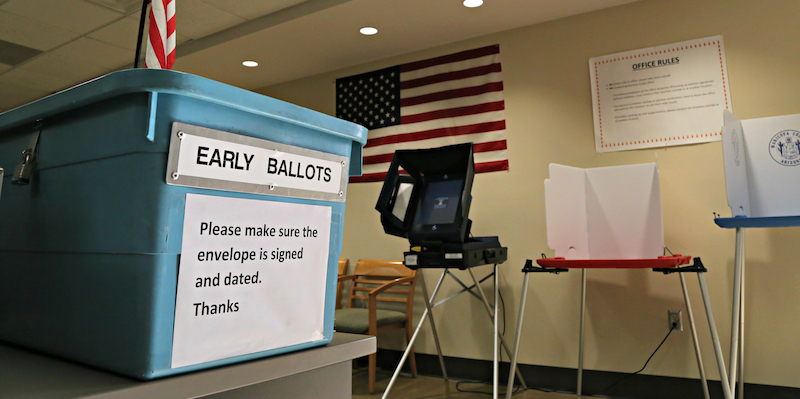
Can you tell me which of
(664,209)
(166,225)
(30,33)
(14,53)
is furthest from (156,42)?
(14,53)

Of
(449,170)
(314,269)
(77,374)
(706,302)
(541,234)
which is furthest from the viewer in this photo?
(541,234)

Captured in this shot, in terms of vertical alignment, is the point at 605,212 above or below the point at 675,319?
above

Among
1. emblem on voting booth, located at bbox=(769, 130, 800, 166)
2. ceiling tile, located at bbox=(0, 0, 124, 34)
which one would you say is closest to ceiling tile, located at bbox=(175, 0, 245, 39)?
ceiling tile, located at bbox=(0, 0, 124, 34)

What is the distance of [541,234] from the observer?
3.28m

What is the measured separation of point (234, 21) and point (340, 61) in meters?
0.93

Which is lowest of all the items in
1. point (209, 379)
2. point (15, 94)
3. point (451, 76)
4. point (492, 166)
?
point (209, 379)

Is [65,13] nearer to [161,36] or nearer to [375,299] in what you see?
[375,299]

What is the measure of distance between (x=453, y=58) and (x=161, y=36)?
327cm

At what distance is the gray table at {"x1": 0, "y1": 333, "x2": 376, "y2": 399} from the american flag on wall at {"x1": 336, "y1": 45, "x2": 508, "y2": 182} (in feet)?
10.1

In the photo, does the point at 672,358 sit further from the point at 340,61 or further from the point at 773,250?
the point at 340,61

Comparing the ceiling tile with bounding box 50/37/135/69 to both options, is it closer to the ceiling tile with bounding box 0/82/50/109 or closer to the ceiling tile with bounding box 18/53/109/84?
the ceiling tile with bounding box 18/53/109/84

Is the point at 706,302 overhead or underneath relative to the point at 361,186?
underneath

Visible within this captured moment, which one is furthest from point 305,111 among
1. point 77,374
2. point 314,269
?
point 77,374

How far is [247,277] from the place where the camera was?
1.43 ft
